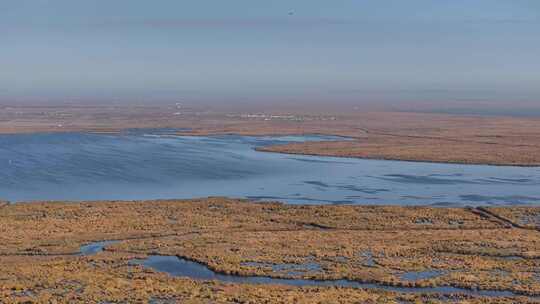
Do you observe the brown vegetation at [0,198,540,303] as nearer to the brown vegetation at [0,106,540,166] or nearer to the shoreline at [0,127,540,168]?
the shoreline at [0,127,540,168]

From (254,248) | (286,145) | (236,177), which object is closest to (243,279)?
(254,248)

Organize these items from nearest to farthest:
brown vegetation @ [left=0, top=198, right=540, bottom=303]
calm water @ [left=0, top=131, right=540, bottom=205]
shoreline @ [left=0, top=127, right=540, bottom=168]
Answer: brown vegetation @ [left=0, top=198, right=540, bottom=303] < calm water @ [left=0, top=131, right=540, bottom=205] < shoreline @ [left=0, top=127, right=540, bottom=168]

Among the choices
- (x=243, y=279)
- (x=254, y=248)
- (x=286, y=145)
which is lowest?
(x=243, y=279)

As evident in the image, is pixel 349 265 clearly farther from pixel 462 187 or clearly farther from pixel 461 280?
pixel 462 187

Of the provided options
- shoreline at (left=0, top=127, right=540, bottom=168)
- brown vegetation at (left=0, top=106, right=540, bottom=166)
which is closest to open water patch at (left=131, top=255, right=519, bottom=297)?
shoreline at (left=0, top=127, right=540, bottom=168)

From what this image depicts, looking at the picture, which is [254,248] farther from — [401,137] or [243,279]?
[401,137]

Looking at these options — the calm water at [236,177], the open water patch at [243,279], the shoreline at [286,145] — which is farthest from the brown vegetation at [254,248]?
the shoreline at [286,145]

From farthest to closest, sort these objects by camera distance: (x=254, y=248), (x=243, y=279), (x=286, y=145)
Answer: (x=286, y=145), (x=254, y=248), (x=243, y=279)

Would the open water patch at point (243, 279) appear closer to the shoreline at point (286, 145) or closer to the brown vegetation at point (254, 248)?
the brown vegetation at point (254, 248)

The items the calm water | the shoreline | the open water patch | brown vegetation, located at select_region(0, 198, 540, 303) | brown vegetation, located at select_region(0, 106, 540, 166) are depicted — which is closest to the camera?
brown vegetation, located at select_region(0, 198, 540, 303)
